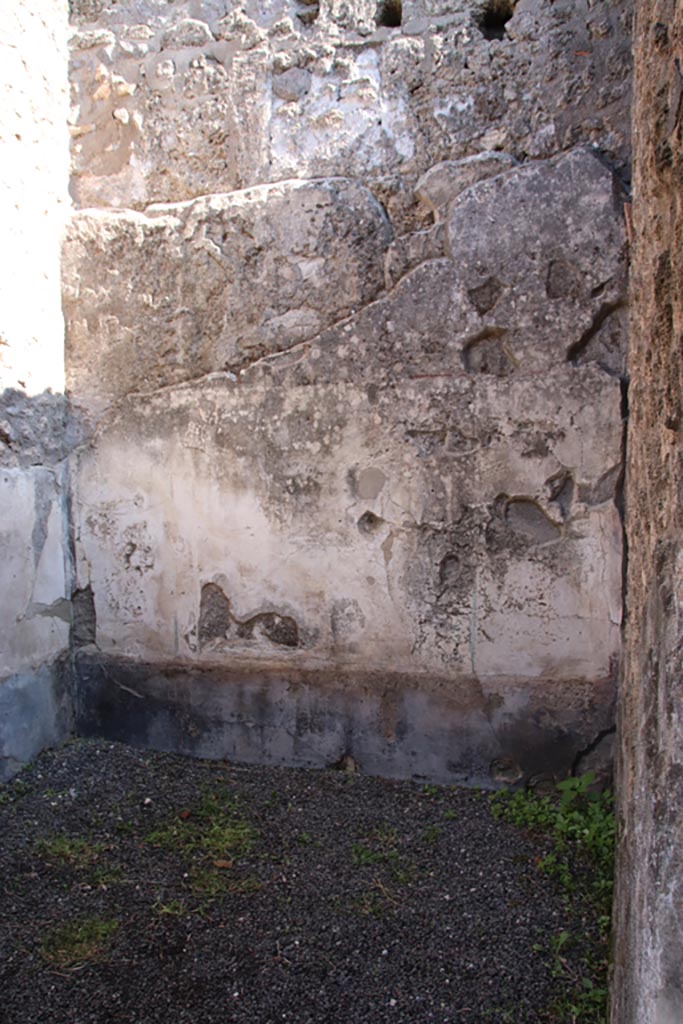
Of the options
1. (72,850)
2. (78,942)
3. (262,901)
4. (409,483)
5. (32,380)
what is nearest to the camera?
(78,942)

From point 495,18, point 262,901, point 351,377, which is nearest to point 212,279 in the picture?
point 351,377

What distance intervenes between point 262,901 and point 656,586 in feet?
4.91

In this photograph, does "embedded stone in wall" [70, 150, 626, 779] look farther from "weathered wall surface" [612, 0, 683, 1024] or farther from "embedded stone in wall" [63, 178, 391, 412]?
"weathered wall surface" [612, 0, 683, 1024]

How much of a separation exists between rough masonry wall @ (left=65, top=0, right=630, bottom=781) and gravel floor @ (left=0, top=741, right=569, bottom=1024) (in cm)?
29

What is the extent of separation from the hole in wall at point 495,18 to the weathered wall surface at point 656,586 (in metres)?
1.05

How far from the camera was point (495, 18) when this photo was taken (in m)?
2.86

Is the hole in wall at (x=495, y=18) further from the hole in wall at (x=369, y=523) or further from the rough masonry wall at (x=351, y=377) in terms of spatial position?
the hole in wall at (x=369, y=523)

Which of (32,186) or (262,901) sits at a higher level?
(32,186)

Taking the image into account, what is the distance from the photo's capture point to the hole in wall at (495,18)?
2822 mm

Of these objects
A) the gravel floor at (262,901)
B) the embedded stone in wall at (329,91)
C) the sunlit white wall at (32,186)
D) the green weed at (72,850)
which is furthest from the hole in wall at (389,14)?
the green weed at (72,850)

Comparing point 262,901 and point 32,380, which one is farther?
point 32,380

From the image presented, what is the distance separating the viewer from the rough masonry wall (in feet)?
8.86

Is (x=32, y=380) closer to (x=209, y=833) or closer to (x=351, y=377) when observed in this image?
(x=351, y=377)

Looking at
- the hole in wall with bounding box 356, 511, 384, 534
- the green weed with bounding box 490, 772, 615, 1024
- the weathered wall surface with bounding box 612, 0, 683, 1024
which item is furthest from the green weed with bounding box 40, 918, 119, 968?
the hole in wall with bounding box 356, 511, 384, 534
